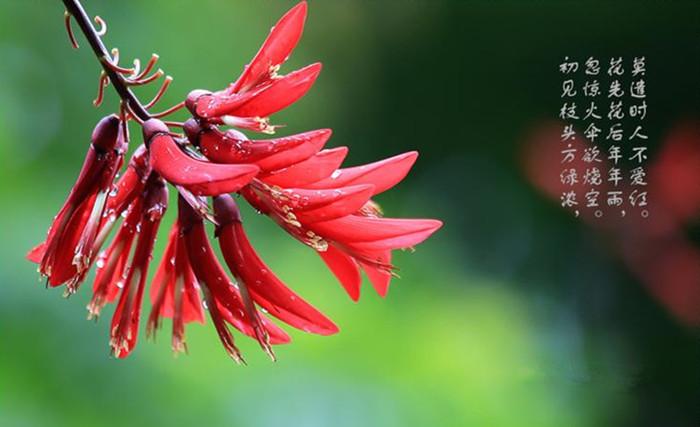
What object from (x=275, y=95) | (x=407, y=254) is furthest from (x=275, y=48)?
(x=407, y=254)

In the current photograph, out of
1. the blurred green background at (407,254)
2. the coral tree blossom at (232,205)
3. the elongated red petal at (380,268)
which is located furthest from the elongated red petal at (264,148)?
the blurred green background at (407,254)

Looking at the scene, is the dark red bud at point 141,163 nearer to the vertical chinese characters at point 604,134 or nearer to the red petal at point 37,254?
the red petal at point 37,254

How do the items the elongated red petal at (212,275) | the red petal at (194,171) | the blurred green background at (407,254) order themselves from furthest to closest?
the blurred green background at (407,254) < the elongated red petal at (212,275) < the red petal at (194,171)

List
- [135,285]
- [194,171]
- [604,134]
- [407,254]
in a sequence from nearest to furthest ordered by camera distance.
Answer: [194,171] → [135,285] → [604,134] → [407,254]

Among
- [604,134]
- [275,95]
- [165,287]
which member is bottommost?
[165,287]

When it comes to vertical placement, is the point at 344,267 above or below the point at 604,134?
below

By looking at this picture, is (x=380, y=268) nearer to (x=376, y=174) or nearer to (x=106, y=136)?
(x=376, y=174)

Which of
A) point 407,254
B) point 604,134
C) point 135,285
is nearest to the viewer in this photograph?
point 135,285

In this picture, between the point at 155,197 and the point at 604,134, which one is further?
the point at 604,134

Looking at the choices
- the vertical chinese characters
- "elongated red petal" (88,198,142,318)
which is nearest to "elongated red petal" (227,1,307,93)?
"elongated red petal" (88,198,142,318)

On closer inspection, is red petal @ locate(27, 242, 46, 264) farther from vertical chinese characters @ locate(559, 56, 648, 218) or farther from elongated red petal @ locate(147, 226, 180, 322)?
vertical chinese characters @ locate(559, 56, 648, 218)
